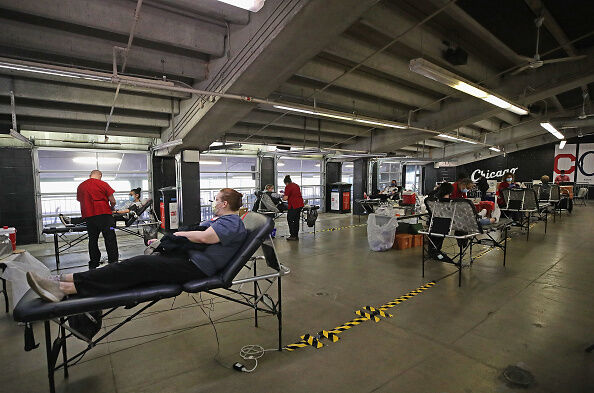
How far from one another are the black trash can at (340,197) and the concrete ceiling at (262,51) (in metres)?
5.31

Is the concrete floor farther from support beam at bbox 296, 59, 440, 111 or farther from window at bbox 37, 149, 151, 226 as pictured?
window at bbox 37, 149, 151, 226

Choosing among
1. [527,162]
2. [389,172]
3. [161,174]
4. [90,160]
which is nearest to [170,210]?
[161,174]

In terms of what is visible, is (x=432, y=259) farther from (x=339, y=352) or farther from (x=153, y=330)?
(x=153, y=330)

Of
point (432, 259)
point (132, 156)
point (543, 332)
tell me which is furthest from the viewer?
point (132, 156)

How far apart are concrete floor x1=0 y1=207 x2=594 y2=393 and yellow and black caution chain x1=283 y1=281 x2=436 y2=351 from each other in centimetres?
8

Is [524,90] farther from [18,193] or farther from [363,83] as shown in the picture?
[18,193]

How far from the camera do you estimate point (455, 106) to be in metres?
8.06

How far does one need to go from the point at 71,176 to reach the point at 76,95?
12.9ft

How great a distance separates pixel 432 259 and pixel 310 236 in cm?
321

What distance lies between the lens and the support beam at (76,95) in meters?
4.78

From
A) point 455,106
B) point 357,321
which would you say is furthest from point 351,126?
point 357,321

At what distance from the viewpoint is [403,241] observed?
5.99 m

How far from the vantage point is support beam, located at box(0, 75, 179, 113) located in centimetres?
478

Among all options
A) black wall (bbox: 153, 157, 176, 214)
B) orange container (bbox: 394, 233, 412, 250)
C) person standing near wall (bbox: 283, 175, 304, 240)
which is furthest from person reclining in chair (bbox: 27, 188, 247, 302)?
black wall (bbox: 153, 157, 176, 214)
